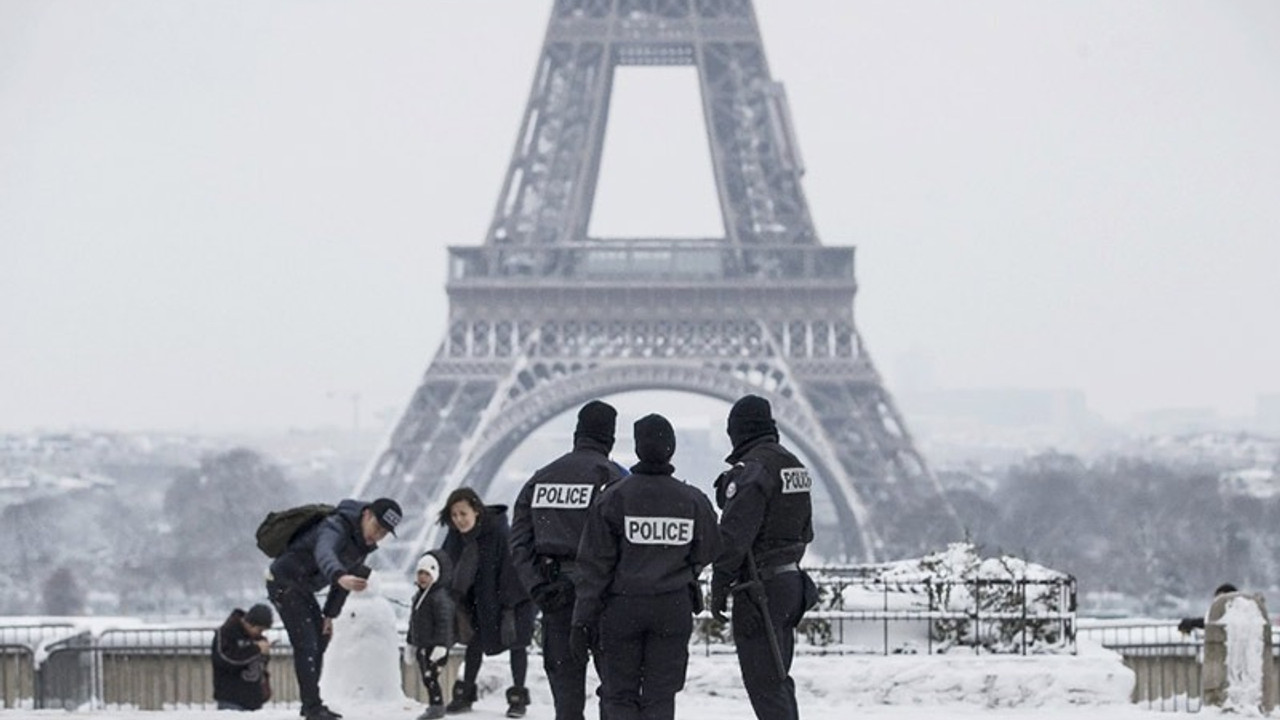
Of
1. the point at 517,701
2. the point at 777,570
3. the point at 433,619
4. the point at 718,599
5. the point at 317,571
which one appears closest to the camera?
the point at 718,599

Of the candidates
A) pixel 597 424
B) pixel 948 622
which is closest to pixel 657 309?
pixel 948 622

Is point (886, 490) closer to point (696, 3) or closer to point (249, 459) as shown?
point (696, 3)

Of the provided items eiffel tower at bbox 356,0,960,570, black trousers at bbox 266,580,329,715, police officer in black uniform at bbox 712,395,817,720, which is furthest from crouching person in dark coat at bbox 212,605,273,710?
eiffel tower at bbox 356,0,960,570

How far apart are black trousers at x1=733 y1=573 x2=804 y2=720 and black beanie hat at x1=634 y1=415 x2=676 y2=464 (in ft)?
2.72

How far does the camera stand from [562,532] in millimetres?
11789

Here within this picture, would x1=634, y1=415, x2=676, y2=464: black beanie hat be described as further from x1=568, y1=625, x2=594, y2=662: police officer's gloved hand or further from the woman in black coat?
the woman in black coat

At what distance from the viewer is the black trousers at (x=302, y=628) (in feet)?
45.1

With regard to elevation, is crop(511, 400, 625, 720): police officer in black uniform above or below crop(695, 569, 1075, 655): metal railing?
above

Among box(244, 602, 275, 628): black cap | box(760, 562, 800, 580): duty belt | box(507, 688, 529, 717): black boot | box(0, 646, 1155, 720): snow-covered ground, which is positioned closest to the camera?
box(760, 562, 800, 580): duty belt

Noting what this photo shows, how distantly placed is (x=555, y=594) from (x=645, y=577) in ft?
3.30

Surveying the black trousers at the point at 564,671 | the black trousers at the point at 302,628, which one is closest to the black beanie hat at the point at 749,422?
the black trousers at the point at 564,671

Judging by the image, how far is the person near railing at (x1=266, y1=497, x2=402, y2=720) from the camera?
13430 millimetres

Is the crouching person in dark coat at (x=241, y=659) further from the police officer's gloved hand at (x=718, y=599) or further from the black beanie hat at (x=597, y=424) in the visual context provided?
the police officer's gloved hand at (x=718, y=599)

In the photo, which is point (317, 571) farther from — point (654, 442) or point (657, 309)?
point (657, 309)
